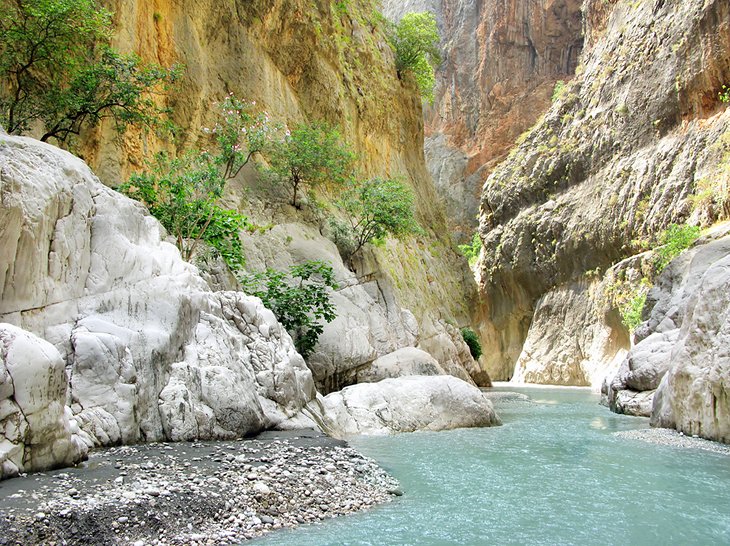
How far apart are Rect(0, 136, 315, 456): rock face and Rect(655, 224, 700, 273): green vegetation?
23.5 m

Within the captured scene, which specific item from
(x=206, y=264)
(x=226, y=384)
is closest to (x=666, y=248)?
(x=206, y=264)

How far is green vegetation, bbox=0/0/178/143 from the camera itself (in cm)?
1152

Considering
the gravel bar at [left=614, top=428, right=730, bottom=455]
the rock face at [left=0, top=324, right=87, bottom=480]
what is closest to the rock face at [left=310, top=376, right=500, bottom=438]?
the gravel bar at [left=614, top=428, right=730, bottom=455]

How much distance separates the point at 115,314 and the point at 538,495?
6.50 metres

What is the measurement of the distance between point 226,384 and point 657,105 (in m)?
35.0

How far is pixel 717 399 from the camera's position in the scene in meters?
10.9

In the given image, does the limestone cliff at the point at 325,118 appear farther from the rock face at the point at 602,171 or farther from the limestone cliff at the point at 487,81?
the limestone cliff at the point at 487,81

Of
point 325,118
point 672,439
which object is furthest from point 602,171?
point 672,439

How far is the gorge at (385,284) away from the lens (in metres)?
7.83

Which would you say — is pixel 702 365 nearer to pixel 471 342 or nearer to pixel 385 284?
pixel 385 284

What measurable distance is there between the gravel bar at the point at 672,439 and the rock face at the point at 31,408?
1008 centimetres

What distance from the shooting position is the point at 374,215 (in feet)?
77.5

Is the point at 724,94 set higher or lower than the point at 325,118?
higher

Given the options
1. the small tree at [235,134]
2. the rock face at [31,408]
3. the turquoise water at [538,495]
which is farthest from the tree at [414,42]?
the rock face at [31,408]
